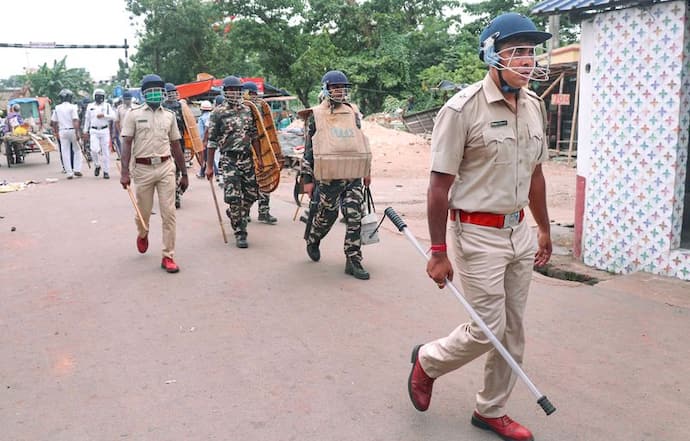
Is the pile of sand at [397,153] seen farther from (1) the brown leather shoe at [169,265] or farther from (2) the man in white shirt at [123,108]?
(1) the brown leather shoe at [169,265]

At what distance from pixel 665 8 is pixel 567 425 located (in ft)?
13.2

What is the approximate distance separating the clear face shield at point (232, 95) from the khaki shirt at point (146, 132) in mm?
1035

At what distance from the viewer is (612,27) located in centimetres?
600

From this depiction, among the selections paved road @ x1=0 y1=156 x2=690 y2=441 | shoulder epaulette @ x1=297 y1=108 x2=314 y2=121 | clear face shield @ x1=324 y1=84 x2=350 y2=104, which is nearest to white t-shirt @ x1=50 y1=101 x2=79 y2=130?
paved road @ x1=0 y1=156 x2=690 y2=441

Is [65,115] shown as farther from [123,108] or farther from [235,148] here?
[235,148]

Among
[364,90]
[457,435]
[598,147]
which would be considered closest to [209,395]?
[457,435]

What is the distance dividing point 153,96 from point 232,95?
1.15m

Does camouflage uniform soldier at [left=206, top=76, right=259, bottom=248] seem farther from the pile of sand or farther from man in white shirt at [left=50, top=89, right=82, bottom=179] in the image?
the pile of sand

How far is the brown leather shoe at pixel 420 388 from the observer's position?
332 cm

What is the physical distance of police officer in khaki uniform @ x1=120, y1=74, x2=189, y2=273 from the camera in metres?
6.41

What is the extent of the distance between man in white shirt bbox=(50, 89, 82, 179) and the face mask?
7.99 meters

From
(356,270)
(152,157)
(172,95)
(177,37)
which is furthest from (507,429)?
(177,37)

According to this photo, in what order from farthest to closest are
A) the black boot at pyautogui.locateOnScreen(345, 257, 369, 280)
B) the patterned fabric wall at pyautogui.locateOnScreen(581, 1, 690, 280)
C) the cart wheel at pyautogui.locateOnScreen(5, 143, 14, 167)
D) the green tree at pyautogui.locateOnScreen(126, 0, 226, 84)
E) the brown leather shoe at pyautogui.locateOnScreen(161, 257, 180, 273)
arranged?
the green tree at pyautogui.locateOnScreen(126, 0, 226, 84) < the cart wheel at pyautogui.locateOnScreen(5, 143, 14, 167) < the brown leather shoe at pyautogui.locateOnScreen(161, 257, 180, 273) < the black boot at pyautogui.locateOnScreen(345, 257, 369, 280) < the patterned fabric wall at pyautogui.locateOnScreen(581, 1, 690, 280)

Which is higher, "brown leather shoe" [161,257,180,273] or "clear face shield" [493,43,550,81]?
"clear face shield" [493,43,550,81]
